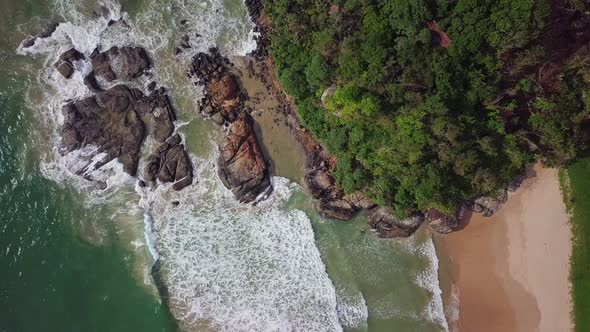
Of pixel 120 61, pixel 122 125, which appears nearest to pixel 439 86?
pixel 122 125

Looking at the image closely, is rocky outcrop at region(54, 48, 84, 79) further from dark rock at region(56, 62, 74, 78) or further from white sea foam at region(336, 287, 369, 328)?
white sea foam at region(336, 287, 369, 328)

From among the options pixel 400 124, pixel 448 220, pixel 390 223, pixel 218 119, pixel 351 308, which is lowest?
pixel 351 308

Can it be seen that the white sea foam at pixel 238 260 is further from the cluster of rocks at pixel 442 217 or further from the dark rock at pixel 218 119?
the cluster of rocks at pixel 442 217

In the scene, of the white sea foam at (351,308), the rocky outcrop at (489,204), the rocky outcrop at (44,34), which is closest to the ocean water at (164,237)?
the white sea foam at (351,308)

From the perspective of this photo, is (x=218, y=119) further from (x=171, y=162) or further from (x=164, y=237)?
(x=164, y=237)

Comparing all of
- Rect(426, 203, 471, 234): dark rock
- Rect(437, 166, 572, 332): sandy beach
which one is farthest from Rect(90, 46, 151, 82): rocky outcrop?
Rect(437, 166, 572, 332): sandy beach
